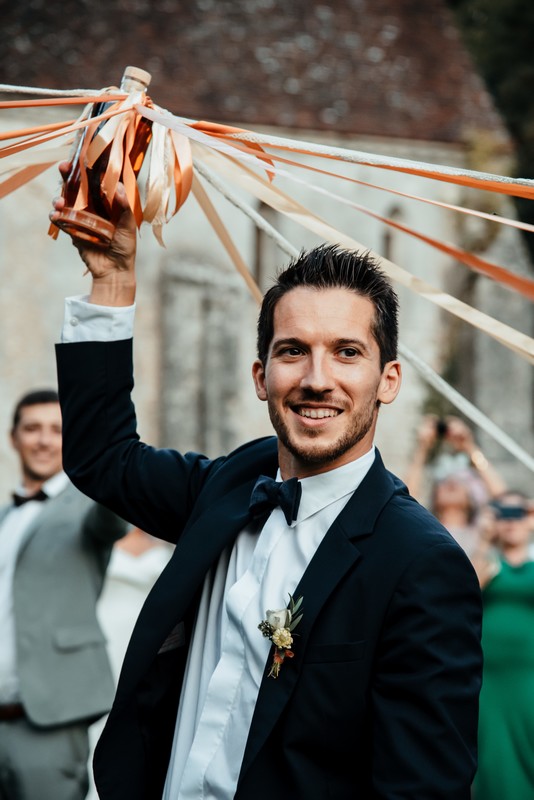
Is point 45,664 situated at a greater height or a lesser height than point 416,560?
lesser

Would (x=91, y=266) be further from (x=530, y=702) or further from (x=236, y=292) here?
(x=236, y=292)

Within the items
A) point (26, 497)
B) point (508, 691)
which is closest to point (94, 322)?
point (26, 497)

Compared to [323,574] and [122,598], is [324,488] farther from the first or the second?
[122,598]

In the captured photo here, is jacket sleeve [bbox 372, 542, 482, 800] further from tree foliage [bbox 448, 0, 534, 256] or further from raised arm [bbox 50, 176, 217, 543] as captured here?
tree foliage [bbox 448, 0, 534, 256]

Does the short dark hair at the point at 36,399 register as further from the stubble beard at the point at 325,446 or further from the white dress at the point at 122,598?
the stubble beard at the point at 325,446

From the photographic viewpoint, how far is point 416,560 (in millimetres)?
2172

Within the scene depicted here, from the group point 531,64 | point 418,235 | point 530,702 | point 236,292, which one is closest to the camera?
point 418,235

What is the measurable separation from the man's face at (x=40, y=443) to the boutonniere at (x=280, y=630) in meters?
3.10

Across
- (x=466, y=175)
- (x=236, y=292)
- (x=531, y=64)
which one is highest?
(x=531, y=64)

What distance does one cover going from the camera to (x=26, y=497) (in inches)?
200

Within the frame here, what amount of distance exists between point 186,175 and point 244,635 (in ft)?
3.58

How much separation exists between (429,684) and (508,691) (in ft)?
12.5

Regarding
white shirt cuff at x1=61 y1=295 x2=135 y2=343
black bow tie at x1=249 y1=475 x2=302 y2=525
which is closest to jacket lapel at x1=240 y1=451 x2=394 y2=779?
black bow tie at x1=249 y1=475 x2=302 y2=525

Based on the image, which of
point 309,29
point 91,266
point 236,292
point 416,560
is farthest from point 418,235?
point 309,29
